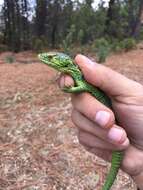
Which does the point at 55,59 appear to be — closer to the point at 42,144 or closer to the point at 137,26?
the point at 42,144

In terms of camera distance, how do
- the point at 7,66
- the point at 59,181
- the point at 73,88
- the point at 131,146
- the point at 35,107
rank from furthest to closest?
the point at 7,66 < the point at 35,107 < the point at 59,181 < the point at 131,146 < the point at 73,88

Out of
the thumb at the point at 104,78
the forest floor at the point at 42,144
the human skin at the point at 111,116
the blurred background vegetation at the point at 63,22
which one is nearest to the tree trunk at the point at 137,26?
the blurred background vegetation at the point at 63,22

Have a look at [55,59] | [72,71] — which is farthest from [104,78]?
[55,59]

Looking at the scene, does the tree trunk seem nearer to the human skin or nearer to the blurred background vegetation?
the blurred background vegetation

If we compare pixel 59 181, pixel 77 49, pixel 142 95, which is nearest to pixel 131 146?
pixel 142 95

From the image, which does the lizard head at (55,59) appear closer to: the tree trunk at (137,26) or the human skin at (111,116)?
the human skin at (111,116)

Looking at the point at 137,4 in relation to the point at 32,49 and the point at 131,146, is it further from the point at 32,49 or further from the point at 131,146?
the point at 131,146
